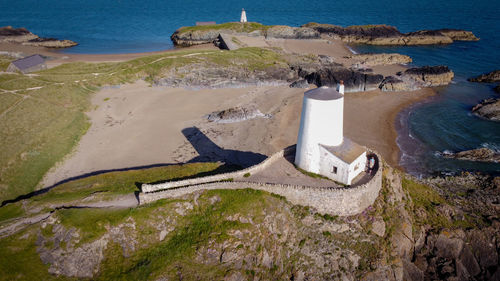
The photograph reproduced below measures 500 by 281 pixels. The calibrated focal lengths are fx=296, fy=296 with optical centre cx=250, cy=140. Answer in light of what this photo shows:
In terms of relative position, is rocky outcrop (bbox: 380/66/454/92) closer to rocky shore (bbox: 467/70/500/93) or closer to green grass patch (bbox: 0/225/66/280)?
rocky shore (bbox: 467/70/500/93)

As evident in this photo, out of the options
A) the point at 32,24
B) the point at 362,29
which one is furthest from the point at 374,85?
the point at 32,24

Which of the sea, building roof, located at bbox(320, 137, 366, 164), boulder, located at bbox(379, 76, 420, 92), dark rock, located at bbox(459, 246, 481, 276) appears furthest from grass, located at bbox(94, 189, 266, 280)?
boulder, located at bbox(379, 76, 420, 92)

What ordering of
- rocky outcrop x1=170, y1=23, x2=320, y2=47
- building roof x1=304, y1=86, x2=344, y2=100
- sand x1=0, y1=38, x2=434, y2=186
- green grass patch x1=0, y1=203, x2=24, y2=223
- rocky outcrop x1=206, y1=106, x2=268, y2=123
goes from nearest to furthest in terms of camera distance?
building roof x1=304, y1=86, x2=344, y2=100 → green grass patch x1=0, y1=203, x2=24, y2=223 → sand x1=0, y1=38, x2=434, y2=186 → rocky outcrop x1=206, y1=106, x2=268, y2=123 → rocky outcrop x1=170, y1=23, x2=320, y2=47

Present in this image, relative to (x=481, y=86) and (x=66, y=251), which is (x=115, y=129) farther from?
(x=481, y=86)

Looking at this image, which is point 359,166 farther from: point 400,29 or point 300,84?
point 400,29

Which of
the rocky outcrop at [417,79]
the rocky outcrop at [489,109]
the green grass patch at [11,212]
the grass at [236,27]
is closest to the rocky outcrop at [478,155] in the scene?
the rocky outcrop at [489,109]

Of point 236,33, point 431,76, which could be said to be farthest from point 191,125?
point 236,33
